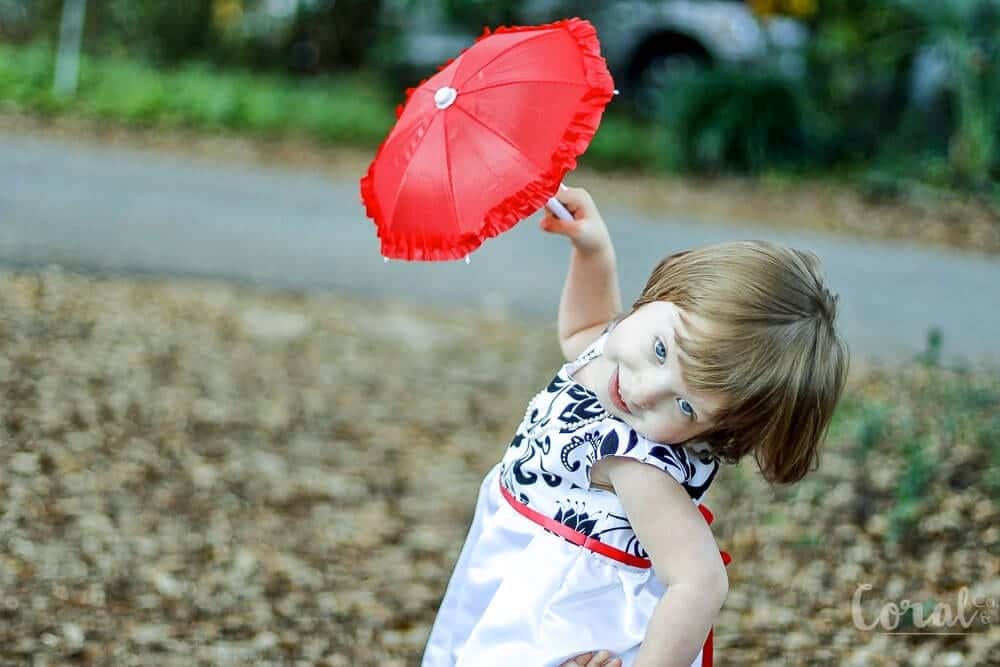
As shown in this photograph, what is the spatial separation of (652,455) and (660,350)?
158mm

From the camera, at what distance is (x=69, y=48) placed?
1260 centimetres

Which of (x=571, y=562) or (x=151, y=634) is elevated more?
(x=571, y=562)

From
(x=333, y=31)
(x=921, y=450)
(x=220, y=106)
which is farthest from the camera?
(x=333, y=31)

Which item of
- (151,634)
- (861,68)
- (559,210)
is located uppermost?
(861,68)

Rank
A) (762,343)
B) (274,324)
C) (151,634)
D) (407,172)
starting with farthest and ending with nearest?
(274,324), (151,634), (407,172), (762,343)

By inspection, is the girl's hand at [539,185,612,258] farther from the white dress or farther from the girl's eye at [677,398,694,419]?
the girl's eye at [677,398,694,419]

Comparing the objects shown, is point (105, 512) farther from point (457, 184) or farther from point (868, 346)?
point (868, 346)

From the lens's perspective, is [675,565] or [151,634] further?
[151,634]

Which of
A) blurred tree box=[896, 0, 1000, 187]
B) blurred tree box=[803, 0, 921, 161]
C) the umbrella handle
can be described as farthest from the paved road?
the umbrella handle

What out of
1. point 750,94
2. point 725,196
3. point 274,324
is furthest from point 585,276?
point 750,94

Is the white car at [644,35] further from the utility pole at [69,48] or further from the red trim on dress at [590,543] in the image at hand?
the red trim on dress at [590,543]

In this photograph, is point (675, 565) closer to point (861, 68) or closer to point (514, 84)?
point (514, 84)

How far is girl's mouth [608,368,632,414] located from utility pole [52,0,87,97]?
10932mm

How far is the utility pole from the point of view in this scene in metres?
11.9
